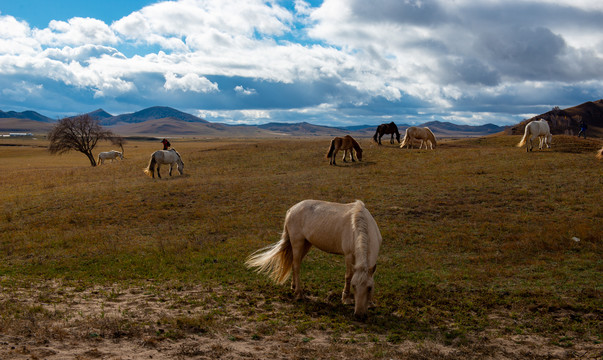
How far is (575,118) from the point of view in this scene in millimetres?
90938

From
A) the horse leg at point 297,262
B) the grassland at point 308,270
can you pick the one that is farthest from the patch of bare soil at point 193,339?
the horse leg at point 297,262

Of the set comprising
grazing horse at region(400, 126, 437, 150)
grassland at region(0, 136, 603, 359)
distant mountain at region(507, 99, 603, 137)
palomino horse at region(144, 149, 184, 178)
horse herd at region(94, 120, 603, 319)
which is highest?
distant mountain at region(507, 99, 603, 137)

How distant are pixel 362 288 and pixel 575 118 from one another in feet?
348

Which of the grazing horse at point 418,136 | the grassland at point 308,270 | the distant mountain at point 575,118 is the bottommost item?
the grassland at point 308,270

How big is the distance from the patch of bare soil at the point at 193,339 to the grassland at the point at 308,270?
4cm

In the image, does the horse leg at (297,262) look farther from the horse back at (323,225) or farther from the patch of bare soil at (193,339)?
the patch of bare soil at (193,339)

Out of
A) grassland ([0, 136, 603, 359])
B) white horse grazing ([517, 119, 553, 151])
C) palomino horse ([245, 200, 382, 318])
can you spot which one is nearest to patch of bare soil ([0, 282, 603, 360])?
grassland ([0, 136, 603, 359])

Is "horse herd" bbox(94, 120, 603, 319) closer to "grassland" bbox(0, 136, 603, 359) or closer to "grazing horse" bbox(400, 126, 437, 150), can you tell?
"grassland" bbox(0, 136, 603, 359)

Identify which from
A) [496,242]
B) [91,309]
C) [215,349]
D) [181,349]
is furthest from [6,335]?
[496,242]

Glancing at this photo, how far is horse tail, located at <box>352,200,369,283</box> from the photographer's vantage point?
24.4ft

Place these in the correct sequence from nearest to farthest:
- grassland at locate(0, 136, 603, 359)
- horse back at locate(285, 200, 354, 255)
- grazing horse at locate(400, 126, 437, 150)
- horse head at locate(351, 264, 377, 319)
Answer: grassland at locate(0, 136, 603, 359)
horse head at locate(351, 264, 377, 319)
horse back at locate(285, 200, 354, 255)
grazing horse at locate(400, 126, 437, 150)

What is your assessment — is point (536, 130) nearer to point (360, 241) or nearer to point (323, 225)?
point (323, 225)

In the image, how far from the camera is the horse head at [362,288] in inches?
293

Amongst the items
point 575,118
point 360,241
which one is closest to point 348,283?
point 360,241
